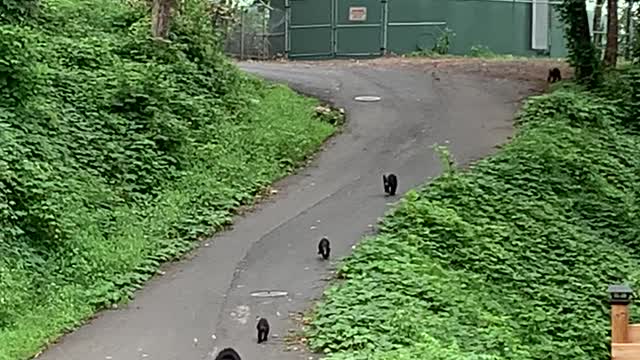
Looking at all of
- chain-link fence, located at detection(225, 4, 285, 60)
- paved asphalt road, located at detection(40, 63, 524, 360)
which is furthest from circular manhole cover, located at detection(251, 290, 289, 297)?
chain-link fence, located at detection(225, 4, 285, 60)

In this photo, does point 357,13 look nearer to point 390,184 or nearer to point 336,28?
point 336,28

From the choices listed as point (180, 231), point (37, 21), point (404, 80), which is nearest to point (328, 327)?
point (180, 231)

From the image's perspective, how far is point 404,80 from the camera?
20406 millimetres

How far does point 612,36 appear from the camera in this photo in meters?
19.0

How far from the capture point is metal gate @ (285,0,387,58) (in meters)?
26.5

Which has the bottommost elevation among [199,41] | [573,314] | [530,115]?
[573,314]

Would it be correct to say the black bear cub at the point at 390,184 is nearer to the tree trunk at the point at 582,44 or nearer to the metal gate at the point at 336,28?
the tree trunk at the point at 582,44

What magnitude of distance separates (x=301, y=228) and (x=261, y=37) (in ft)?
56.9

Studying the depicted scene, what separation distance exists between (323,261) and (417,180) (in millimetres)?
3184

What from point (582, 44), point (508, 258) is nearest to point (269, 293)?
point (508, 258)

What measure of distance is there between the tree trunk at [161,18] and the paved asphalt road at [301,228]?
2.85 metres

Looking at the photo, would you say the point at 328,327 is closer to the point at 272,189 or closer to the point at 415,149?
the point at 272,189

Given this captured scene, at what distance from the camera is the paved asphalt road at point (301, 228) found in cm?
830

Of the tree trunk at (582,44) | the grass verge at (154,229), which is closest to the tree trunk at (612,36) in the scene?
the tree trunk at (582,44)
